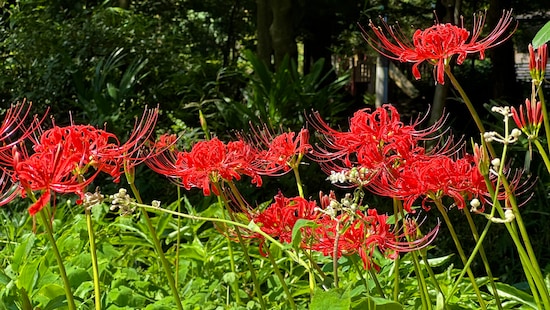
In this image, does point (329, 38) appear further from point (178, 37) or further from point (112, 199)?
point (112, 199)

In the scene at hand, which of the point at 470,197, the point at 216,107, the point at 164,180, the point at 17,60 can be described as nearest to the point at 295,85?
the point at 216,107

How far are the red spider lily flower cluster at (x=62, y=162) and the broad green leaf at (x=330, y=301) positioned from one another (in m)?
0.28

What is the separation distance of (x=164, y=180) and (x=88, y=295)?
292cm

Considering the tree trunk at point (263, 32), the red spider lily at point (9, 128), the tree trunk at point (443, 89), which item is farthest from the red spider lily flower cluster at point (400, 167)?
the tree trunk at point (263, 32)

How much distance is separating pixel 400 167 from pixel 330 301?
14.0 inches

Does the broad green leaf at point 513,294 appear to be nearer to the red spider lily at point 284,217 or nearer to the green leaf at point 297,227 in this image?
the red spider lily at point 284,217

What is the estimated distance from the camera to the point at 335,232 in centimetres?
99

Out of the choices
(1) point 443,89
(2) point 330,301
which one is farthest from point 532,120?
(1) point 443,89

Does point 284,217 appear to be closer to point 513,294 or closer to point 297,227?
point 297,227

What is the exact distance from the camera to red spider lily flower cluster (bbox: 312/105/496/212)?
98cm

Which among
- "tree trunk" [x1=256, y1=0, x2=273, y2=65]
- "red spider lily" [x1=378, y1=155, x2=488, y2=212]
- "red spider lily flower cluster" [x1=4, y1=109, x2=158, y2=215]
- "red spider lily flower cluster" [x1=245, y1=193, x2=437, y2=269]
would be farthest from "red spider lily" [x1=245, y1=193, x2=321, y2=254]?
"tree trunk" [x1=256, y1=0, x2=273, y2=65]

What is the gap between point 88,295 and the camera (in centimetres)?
158

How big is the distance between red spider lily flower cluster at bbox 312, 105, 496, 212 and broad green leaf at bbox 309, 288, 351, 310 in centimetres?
21

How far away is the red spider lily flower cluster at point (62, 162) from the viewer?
2.55 ft
